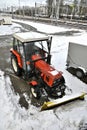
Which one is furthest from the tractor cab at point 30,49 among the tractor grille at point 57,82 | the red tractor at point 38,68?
the tractor grille at point 57,82

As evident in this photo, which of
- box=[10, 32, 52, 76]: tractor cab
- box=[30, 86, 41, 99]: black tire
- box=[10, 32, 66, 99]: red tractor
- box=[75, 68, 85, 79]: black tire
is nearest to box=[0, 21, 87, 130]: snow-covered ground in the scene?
box=[30, 86, 41, 99]: black tire

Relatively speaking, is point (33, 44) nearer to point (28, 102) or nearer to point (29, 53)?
point (29, 53)

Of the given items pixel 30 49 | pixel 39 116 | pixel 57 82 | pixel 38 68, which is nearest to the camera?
pixel 39 116

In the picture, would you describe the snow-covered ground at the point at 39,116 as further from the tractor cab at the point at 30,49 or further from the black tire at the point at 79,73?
the black tire at the point at 79,73

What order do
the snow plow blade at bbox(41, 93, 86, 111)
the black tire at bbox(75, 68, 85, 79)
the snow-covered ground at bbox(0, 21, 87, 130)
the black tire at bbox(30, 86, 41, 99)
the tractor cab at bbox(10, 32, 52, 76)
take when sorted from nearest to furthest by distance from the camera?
the snow-covered ground at bbox(0, 21, 87, 130)
the snow plow blade at bbox(41, 93, 86, 111)
the black tire at bbox(30, 86, 41, 99)
the tractor cab at bbox(10, 32, 52, 76)
the black tire at bbox(75, 68, 85, 79)

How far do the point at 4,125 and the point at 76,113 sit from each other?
2.30m

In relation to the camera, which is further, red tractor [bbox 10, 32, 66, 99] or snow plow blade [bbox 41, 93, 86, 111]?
red tractor [bbox 10, 32, 66, 99]

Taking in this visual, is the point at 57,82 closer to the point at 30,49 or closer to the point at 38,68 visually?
the point at 38,68

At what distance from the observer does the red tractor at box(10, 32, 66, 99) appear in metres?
5.87

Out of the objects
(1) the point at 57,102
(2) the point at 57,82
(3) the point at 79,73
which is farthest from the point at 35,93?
(3) the point at 79,73

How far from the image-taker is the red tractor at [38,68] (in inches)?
231

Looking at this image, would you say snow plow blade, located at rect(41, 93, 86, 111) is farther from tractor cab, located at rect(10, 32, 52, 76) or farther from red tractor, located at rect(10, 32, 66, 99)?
tractor cab, located at rect(10, 32, 52, 76)

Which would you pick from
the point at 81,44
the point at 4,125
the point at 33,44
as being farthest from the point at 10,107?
the point at 81,44

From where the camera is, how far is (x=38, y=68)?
21.2 feet
